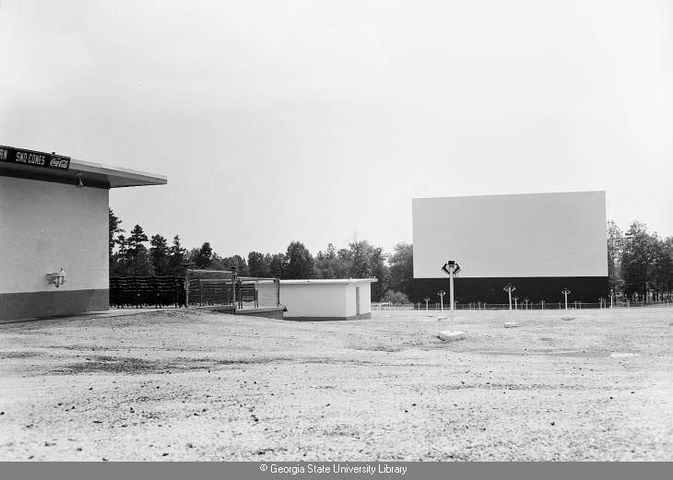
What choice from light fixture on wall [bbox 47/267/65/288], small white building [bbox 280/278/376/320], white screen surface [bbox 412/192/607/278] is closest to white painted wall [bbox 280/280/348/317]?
small white building [bbox 280/278/376/320]

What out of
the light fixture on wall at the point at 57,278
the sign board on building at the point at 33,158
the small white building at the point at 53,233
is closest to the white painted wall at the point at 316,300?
the small white building at the point at 53,233

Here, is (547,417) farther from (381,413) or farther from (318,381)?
(318,381)

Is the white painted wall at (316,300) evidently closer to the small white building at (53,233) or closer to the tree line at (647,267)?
the small white building at (53,233)

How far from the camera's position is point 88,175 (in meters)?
16.5

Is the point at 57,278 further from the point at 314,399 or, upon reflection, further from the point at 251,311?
the point at 314,399

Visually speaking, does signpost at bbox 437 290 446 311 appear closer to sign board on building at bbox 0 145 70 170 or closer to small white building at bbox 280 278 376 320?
small white building at bbox 280 278 376 320

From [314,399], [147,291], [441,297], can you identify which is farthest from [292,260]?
[314,399]

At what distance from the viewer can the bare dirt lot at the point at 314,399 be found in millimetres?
5312

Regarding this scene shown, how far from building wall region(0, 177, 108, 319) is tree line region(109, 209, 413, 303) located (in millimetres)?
4890

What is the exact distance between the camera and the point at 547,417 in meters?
6.11

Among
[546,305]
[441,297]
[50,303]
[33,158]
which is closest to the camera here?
[33,158]

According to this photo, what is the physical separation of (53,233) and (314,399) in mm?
10876

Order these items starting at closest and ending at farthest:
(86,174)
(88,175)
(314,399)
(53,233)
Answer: (314,399) < (53,233) < (86,174) < (88,175)
